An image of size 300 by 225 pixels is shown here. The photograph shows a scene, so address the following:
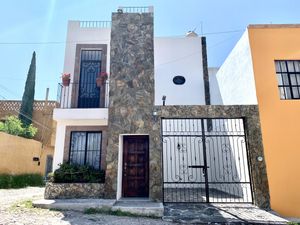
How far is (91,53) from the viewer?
10.1 meters

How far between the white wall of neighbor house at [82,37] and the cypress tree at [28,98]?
1055cm

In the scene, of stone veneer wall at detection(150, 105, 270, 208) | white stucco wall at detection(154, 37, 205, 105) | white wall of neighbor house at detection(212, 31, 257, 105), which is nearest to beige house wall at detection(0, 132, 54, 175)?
white stucco wall at detection(154, 37, 205, 105)

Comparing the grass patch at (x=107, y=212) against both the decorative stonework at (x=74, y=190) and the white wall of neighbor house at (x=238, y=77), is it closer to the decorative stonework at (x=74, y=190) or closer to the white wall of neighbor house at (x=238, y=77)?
the decorative stonework at (x=74, y=190)

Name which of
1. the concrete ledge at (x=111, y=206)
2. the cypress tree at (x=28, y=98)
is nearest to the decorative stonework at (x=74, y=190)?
the concrete ledge at (x=111, y=206)

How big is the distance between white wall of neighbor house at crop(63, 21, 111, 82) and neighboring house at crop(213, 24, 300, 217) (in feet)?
20.2

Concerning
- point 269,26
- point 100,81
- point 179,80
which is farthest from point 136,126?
point 269,26

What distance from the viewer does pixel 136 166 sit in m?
8.46

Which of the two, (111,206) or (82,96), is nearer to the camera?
(111,206)

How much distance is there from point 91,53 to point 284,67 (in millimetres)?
8293

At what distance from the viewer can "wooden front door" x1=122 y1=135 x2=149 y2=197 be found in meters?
8.28

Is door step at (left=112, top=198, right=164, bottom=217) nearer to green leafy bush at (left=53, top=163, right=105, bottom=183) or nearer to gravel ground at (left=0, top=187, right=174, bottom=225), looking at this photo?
gravel ground at (left=0, top=187, right=174, bottom=225)

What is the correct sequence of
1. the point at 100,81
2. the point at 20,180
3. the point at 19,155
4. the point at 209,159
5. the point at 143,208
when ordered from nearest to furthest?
the point at 143,208
the point at 100,81
the point at 209,159
the point at 20,180
the point at 19,155

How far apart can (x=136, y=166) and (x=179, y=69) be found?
632 centimetres

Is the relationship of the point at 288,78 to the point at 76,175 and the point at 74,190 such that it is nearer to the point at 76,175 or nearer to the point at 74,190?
the point at 76,175
